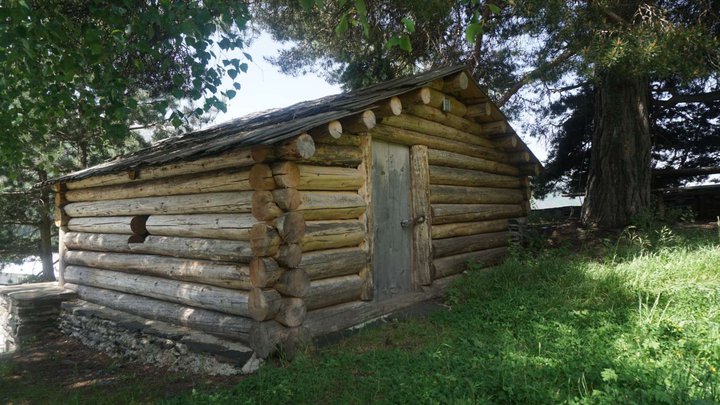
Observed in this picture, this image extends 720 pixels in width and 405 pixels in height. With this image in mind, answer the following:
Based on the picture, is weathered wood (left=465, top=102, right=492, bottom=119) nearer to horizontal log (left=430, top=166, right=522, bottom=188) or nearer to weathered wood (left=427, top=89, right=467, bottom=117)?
weathered wood (left=427, top=89, right=467, bottom=117)

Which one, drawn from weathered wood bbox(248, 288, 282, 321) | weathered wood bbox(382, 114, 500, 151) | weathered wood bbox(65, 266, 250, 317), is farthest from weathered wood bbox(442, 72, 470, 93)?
weathered wood bbox(65, 266, 250, 317)

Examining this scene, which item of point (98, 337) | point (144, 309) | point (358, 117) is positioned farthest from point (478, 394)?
point (98, 337)

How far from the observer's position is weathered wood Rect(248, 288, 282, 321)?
16.4 feet

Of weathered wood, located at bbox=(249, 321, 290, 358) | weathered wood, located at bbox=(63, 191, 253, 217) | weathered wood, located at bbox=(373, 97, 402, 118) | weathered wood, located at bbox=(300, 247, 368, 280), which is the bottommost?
weathered wood, located at bbox=(249, 321, 290, 358)

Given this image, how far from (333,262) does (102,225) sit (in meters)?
4.88

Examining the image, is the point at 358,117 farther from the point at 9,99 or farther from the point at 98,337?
the point at 98,337

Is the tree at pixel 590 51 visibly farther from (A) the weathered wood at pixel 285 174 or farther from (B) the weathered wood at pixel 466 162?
(A) the weathered wood at pixel 285 174

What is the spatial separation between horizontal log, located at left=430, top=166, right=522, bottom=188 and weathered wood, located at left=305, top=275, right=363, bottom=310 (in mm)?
2570

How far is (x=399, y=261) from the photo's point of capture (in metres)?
7.14

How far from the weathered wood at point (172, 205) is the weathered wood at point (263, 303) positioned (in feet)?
3.29

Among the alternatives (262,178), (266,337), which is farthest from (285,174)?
(266,337)

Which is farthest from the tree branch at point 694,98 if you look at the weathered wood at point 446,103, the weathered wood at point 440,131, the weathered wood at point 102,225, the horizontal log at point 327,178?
the weathered wood at point 102,225

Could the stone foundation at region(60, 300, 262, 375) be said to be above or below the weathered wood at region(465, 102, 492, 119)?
below

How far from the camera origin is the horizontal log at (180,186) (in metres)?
5.54
